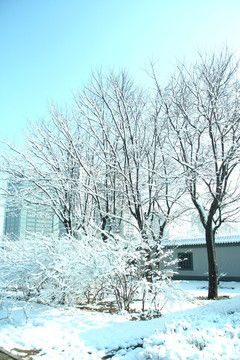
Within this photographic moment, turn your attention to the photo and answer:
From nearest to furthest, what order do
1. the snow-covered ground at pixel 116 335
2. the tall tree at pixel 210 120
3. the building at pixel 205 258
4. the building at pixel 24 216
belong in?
the snow-covered ground at pixel 116 335 → the tall tree at pixel 210 120 → the building at pixel 24 216 → the building at pixel 205 258

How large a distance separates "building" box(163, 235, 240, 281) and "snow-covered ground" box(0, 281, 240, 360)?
13.9 metres

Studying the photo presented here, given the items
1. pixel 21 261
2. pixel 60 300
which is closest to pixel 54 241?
pixel 21 261

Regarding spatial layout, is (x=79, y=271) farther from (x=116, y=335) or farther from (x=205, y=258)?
(x=205, y=258)

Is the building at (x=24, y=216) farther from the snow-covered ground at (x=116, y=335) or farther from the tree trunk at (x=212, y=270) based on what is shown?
the tree trunk at (x=212, y=270)

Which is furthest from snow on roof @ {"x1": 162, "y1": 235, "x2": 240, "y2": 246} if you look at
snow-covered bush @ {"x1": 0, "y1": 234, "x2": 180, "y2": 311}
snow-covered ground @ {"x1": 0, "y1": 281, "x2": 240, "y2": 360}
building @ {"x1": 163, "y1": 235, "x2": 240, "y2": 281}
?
snow-covered ground @ {"x1": 0, "y1": 281, "x2": 240, "y2": 360}

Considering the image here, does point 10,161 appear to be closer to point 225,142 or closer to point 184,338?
point 225,142

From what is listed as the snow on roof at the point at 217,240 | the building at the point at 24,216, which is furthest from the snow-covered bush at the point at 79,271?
the snow on roof at the point at 217,240

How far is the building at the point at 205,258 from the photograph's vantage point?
20078mm

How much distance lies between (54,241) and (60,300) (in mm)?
1732

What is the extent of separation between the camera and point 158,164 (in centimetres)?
1236

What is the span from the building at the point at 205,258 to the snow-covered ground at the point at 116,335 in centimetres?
1387

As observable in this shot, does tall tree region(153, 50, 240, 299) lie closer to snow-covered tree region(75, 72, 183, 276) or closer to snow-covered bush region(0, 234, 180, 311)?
snow-covered tree region(75, 72, 183, 276)

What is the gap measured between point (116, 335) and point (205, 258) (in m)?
18.4

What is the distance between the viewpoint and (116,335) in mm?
5203
